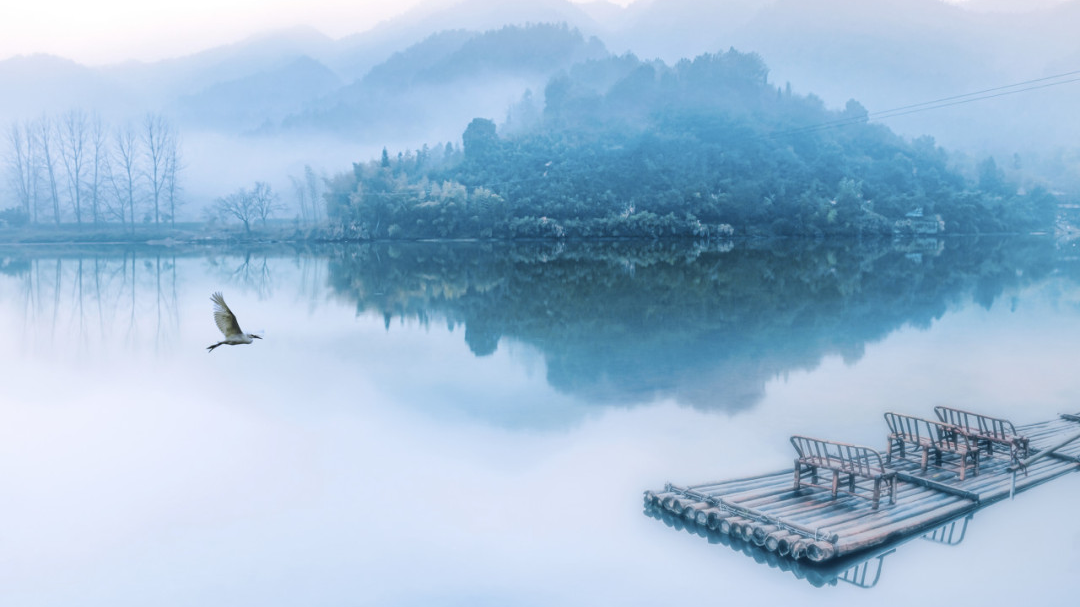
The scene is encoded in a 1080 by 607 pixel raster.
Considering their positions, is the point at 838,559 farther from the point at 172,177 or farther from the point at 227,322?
the point at 172,177

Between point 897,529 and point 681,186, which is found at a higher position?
point 681,186

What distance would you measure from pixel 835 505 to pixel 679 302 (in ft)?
60.5

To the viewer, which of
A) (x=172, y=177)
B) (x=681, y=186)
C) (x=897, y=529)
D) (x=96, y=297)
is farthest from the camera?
(x=172, y=177)

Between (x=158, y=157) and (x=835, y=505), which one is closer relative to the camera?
(x=835, y=505)

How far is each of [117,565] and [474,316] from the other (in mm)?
17235

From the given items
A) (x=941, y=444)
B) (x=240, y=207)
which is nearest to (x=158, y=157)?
(x=240, y=207)

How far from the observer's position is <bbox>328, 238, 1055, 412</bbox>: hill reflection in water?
17.1 meters

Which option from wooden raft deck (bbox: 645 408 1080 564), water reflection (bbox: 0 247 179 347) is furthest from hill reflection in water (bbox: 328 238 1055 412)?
water reflection (bbox: 0 247 179 347)

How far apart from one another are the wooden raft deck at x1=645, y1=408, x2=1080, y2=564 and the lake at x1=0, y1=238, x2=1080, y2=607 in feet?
0.87

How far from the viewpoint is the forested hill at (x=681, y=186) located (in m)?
72.4

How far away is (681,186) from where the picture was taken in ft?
247

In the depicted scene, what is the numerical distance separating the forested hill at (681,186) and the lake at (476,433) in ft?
139

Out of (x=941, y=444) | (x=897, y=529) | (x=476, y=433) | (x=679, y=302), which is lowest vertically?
(x=476, y=433)

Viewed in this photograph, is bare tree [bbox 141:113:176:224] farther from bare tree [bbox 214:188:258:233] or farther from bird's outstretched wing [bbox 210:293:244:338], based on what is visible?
bird's outstretched wing [bbox 210:293:244:338]
